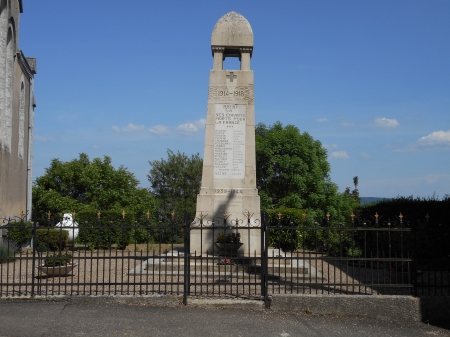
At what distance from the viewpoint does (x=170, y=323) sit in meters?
7.97

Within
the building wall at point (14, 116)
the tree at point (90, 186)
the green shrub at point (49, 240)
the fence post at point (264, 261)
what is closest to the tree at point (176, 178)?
the tree at point (90, 186)

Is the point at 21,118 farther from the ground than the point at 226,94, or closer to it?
farther from the ground

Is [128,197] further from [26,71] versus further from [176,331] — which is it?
[176,331]

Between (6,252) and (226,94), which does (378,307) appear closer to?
(226,94)

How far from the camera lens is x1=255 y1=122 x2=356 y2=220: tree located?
3928cm

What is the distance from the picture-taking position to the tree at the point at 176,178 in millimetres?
56125

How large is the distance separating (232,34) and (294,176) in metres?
25.1

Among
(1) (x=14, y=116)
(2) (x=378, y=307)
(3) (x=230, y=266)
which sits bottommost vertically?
(2) (x=378, y=307)

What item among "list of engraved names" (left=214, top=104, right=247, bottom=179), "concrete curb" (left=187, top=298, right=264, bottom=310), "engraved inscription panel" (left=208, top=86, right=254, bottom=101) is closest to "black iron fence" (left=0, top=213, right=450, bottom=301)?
"concrete curb" (left=187, top=298, right=264, bottom=310)

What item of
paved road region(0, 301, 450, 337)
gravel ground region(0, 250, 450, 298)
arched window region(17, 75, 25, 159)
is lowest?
paved road region(0, 301, 450, 337)

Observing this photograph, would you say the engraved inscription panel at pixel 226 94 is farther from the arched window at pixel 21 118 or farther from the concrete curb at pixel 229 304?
the arched window at pixel 21 118

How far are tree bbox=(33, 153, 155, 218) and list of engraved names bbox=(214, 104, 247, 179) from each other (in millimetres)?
25628

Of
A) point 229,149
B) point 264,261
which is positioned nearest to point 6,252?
point 229,149

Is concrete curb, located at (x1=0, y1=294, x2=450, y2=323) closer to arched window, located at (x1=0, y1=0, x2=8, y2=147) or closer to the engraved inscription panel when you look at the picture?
the engraved inscription panel
